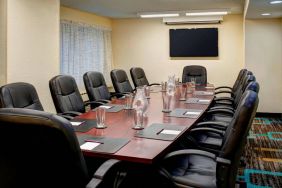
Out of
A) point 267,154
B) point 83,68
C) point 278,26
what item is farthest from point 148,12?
point 267,154

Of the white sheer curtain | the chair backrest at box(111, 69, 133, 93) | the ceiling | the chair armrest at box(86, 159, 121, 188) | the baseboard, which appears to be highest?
the ceiling

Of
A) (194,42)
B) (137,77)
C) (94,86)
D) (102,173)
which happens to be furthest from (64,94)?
(194,42)

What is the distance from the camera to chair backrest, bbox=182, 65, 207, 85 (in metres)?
6.22

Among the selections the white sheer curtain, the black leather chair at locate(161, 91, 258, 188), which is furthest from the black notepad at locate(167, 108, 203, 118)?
the white sheer curtain

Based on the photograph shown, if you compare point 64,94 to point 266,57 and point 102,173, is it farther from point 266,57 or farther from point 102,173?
point 266,57

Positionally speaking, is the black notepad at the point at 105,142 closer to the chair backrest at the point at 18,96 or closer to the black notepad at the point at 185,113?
the chair backrest at the point at 18,96

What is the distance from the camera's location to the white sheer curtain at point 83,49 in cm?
597

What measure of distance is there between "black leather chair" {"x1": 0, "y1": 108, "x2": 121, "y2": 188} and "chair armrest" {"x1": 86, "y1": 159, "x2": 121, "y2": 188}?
0.43 ft

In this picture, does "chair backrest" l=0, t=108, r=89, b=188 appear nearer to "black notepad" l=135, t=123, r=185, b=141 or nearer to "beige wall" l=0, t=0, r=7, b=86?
"black notepad" l=135, t=123, r=185, b=141

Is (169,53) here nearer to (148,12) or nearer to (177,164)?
(148,12)

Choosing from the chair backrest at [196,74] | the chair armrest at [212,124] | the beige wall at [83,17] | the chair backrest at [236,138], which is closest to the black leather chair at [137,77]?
the chair backrest at [196,74]

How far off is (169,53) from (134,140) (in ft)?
18.7

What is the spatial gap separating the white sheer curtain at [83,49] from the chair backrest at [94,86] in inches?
77.8

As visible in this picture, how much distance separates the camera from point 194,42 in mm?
7059
